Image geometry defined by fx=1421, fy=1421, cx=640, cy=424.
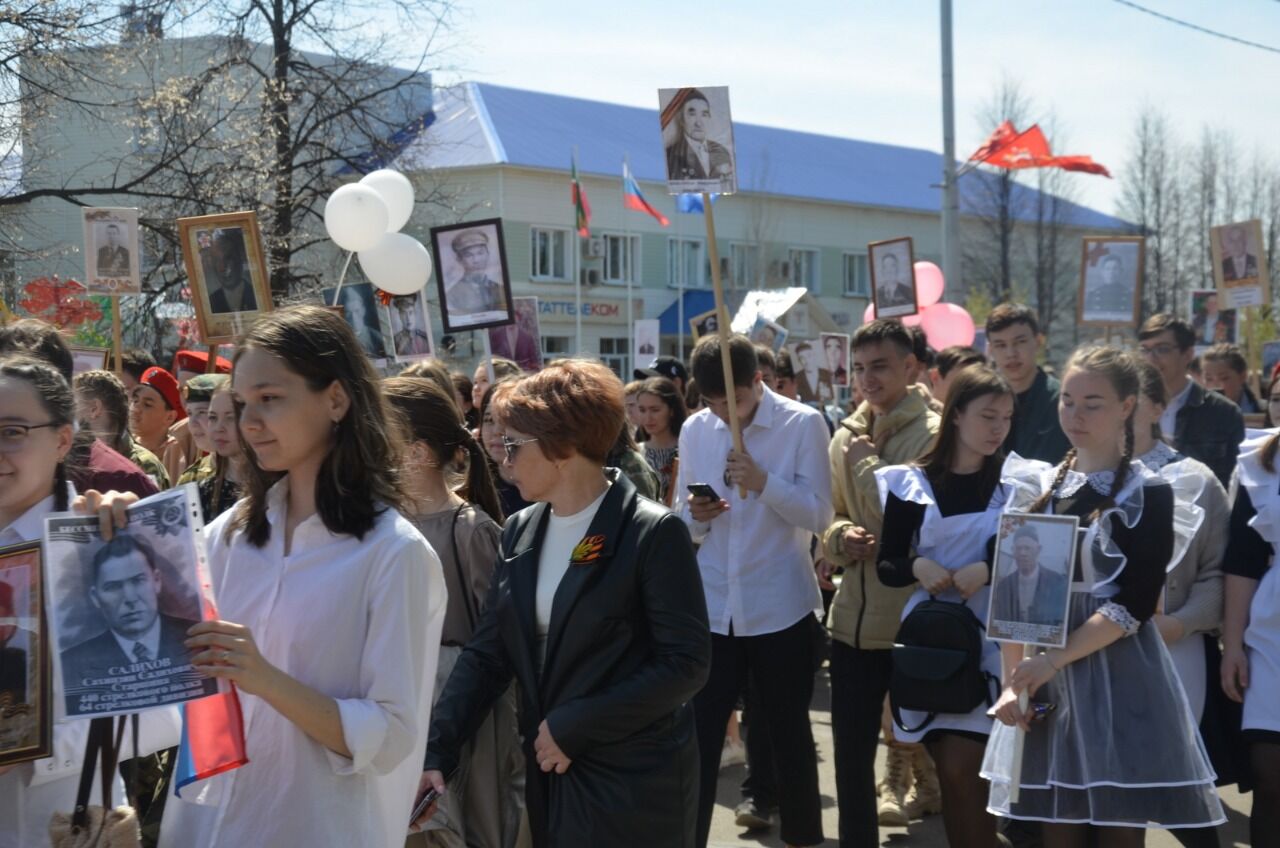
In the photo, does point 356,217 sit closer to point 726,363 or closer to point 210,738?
point 726,363

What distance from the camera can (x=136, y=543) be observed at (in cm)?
261

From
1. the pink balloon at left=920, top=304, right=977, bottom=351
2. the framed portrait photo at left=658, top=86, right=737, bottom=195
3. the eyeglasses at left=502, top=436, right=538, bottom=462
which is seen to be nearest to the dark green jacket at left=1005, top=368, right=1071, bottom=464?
the framed portrait photo at left=658, top=86, right=737, bottom=195

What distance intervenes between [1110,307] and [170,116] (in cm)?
1148

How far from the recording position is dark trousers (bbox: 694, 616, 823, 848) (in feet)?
19.1

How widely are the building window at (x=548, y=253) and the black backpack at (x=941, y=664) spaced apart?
36261 mm

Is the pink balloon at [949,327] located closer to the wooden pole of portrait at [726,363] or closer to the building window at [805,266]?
the wooden pole of portrait at [726,363]

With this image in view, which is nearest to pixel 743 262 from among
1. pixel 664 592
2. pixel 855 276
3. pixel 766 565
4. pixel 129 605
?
pixel 855 276

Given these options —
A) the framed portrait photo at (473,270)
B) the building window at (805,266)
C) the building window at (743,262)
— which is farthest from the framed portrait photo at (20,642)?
the building window at (805,266)

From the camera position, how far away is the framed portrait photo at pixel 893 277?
34.3 ft

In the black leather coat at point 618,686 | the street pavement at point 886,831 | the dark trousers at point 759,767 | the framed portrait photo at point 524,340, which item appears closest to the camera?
the black leather coat at point 618,686

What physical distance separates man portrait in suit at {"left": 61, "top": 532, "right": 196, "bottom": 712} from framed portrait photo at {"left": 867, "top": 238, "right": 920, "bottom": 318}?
8346mm

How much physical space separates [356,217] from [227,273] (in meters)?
1.70

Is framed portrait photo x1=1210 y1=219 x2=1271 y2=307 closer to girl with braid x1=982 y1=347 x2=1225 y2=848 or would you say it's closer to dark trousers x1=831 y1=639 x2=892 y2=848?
dark trousers x1=831 y1=639 x2=892 y2=848

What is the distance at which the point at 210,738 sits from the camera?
2699mm
